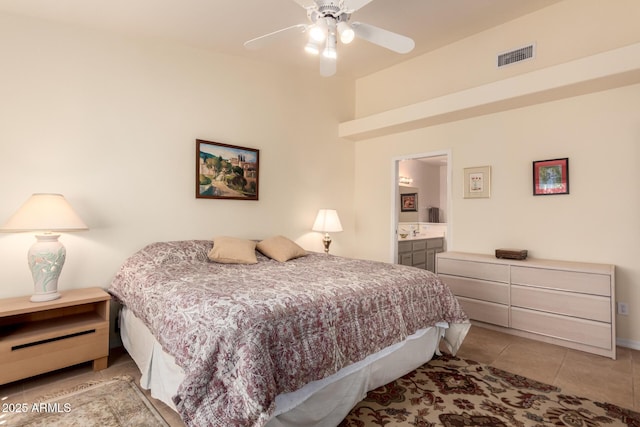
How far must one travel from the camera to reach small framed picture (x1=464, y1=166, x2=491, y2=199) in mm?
3734

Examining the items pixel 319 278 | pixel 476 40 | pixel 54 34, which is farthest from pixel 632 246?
pixel 54 34

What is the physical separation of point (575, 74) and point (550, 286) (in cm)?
186

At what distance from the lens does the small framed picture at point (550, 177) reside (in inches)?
127

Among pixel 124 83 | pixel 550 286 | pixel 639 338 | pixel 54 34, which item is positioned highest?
pixel 54 34

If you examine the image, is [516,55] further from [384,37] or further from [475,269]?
[475,269]

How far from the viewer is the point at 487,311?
339cm

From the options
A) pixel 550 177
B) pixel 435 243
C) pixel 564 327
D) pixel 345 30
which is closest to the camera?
pixel 345 30

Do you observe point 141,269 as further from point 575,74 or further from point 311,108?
point 575,74

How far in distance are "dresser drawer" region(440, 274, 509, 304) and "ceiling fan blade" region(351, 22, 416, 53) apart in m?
2.32

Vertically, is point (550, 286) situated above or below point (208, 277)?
below

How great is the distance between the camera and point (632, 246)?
2.89 meters

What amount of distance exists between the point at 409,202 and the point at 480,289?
3.09 m

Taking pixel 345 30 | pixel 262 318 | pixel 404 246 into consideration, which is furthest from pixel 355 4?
pixel 404 246

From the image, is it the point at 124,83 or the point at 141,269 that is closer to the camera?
the point at 141,269
